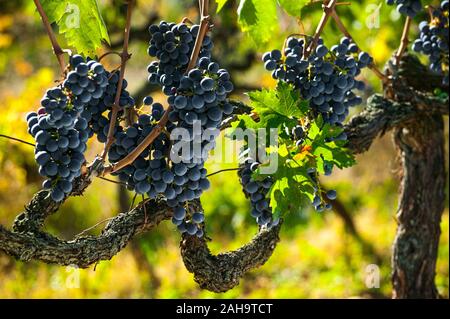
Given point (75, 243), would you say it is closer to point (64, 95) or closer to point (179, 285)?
point (64, 95)

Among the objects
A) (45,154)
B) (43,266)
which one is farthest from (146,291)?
(45,154)

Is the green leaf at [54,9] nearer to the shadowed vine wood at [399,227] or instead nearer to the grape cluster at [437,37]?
the shadowed vine wood at [399,227]

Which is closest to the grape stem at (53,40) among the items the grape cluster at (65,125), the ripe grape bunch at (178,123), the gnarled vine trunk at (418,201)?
the grape cluster at (65,125)

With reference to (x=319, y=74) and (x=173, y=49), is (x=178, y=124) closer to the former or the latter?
(x=173, y=49)

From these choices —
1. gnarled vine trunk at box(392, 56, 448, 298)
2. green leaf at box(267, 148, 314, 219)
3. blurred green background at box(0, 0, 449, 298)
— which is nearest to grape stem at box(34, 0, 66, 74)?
green leaf at box(267, 148, 314, 219)

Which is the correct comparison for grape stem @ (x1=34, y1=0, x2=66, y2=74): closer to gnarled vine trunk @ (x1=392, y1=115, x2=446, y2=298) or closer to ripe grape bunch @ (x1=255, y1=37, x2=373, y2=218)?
ripe grape bunch @ (x1=255, y1=37, x2=373, y2=218)

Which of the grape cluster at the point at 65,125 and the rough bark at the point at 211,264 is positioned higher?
the grape cluster at the point at 65,125

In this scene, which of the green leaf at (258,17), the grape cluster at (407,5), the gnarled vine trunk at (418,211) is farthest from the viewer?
the gnarled vine trunk at (418,211)
